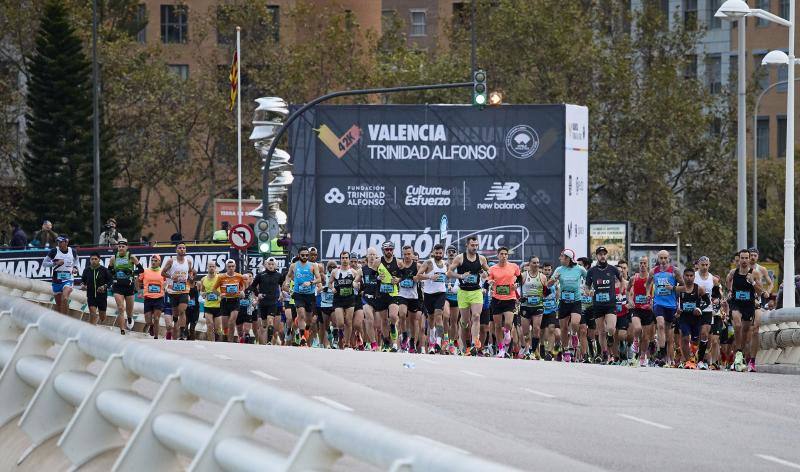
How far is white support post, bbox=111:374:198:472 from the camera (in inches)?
264

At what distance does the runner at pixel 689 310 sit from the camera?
26.1 meters

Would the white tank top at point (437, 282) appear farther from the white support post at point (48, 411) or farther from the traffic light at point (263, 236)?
the white support post at point (48, 411)

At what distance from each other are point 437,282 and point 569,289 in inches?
84.8

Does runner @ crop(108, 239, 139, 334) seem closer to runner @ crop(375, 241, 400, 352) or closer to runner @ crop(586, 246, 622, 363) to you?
runner @ crop(375, 241, 400, 352)

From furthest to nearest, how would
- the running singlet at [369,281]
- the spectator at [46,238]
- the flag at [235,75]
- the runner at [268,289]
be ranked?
the flag at [235,75]
the spectator at [46,238]
the runner at [268,289]
the running singlet at [369,281]

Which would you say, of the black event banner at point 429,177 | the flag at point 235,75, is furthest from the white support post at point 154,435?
the flag at point 235,75

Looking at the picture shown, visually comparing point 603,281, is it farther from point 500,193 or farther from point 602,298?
point 500,193

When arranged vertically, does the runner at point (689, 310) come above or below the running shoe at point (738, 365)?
above

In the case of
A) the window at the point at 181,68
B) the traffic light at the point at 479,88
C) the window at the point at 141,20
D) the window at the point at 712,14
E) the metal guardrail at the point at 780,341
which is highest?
the window at the point at 712,14

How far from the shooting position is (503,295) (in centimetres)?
2708

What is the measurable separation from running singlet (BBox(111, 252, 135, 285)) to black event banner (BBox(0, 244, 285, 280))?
15.8ft

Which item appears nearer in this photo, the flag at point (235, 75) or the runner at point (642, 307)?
the runner at point (642, 307)

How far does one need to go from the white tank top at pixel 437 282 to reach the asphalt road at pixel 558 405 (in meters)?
3.23

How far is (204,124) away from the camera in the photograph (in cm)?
6812
